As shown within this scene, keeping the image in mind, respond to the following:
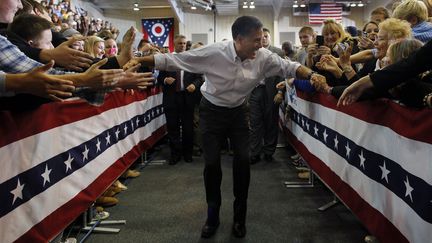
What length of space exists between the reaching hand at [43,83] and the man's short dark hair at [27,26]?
40.5 inches

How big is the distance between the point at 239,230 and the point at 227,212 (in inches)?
19.1

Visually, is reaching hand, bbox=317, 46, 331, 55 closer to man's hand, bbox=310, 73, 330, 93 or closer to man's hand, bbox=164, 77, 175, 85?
man's hand, bbox=310, 73, 330, 93

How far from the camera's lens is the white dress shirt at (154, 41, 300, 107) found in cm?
268

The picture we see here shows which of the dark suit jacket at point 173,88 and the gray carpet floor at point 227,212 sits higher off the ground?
the dark suit jacket at point 173,88

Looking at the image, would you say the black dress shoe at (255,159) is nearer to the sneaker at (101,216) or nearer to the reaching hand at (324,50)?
the reaching hand at (324,50)

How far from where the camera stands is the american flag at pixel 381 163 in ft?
5.38

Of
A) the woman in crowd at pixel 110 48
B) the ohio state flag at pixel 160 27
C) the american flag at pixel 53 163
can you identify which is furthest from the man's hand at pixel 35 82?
the ohio state flag at pixel 160 27

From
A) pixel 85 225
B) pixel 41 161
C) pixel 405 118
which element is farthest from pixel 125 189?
pixel 405 118

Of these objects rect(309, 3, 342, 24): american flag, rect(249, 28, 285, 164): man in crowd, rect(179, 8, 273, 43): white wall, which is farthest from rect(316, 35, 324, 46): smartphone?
rect(179, 8, 273, 43): white wall

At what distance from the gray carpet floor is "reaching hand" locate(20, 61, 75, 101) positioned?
5.03ft

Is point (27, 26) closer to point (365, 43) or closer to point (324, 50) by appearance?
point (324, 50)

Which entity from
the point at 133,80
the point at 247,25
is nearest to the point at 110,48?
the point at 247,25

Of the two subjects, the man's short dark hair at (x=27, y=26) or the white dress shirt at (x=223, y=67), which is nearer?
the man's short dark hair at (x=27, y=26)

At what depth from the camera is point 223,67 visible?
8.84 feet
